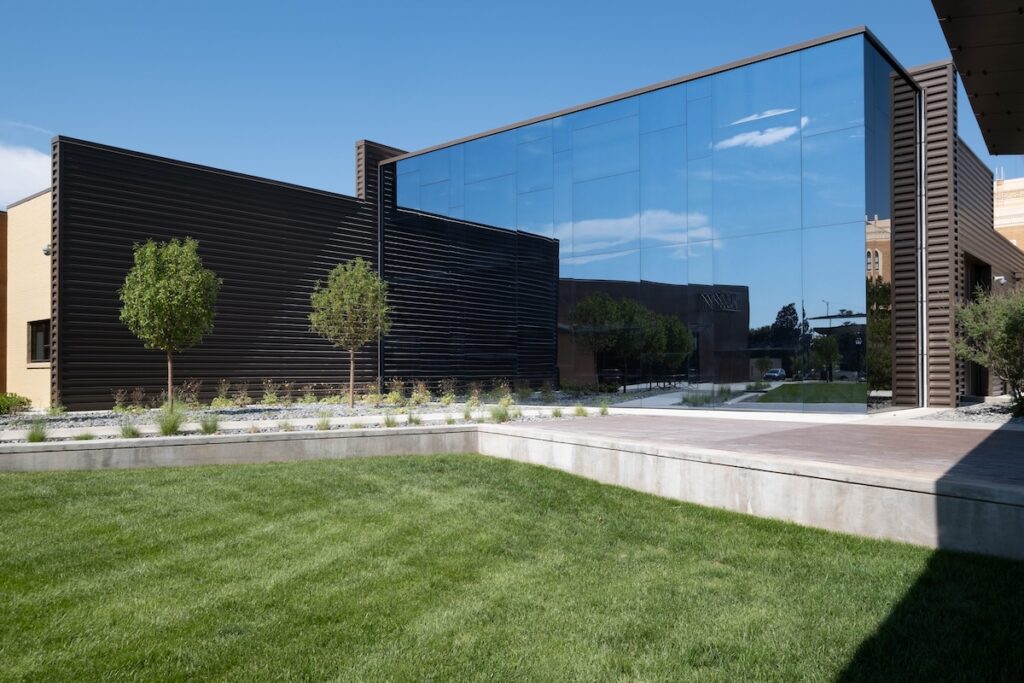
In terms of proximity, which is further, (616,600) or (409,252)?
(409,252)

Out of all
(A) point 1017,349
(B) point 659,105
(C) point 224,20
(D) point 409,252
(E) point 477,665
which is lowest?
(E) point 477,665

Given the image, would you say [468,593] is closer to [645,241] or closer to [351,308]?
[351,308]

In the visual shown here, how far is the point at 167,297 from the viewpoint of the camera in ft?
50.6

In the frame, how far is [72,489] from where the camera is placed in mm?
7852

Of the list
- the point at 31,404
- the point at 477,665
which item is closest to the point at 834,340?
the point at 477,665

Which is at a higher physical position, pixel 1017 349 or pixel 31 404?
pixel 1017 349

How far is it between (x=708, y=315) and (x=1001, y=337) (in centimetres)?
600

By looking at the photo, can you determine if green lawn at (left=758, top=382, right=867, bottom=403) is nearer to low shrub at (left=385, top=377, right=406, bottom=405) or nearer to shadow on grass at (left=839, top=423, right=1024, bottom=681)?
shadow on grass at (left=839, top=423, right=1024, bottom=681)

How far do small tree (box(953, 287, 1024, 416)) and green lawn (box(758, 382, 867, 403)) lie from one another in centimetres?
284

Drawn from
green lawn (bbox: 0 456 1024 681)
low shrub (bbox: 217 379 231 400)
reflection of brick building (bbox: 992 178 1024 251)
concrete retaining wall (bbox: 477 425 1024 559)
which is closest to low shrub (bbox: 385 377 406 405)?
low shrub (bbox: 217 379 231 400)

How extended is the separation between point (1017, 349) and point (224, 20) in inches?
722

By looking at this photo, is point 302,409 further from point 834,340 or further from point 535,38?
point 834,340

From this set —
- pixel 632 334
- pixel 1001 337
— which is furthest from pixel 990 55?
pixel 632 334

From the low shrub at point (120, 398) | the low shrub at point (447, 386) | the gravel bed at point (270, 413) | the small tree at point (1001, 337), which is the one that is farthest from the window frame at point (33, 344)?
the small tree at point (1001, 337)
